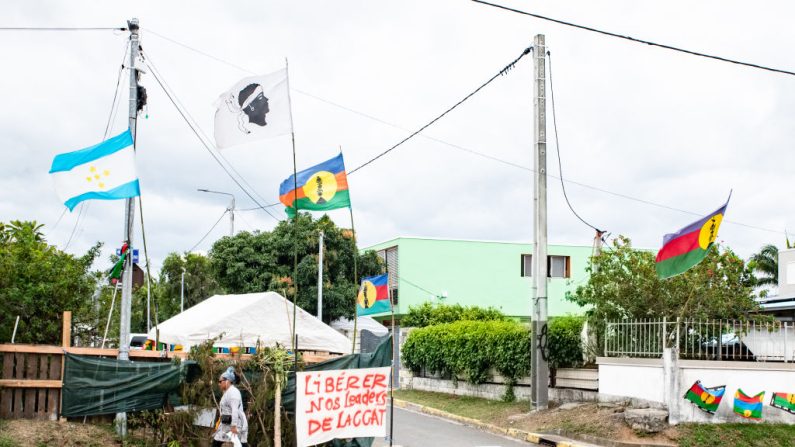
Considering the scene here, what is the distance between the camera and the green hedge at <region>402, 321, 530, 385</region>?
22562mm

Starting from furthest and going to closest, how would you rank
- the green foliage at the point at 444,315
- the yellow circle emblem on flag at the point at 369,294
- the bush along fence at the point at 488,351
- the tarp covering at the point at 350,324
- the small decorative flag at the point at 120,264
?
the tarp covering at the point at 350,324
the green foliage at the point at 444,315
the yellow circle emblem on flag at the point at 369,294
the bush along fence at the point at 488,351
the small decorative flag at the point at 120,264

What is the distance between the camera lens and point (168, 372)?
12984 millimetres

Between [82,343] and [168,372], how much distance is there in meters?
9.21

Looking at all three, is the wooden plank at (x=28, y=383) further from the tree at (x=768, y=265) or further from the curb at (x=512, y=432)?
the tree at (x=768, y=265)

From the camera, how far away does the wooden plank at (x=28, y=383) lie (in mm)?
12758

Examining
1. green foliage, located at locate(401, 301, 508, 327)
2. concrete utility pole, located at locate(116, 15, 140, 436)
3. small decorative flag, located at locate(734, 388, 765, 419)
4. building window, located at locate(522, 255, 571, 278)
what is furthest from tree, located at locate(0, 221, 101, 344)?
building window, located at locate(522, 255, 571, 278)

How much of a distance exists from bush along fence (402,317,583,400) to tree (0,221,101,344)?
11075 millimetres

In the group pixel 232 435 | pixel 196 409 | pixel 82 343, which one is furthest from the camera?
pixel 82 343

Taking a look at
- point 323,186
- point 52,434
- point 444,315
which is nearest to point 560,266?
point 444,315

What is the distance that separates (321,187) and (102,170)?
3.54m

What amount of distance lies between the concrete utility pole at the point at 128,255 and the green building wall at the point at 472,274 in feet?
102

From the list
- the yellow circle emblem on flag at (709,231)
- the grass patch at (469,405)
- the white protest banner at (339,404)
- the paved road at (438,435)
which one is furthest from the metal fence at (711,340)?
the white protest banner at (339,404)

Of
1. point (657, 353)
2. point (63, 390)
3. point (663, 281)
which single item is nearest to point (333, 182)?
point (63, 390)

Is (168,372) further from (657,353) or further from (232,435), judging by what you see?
(657,353)
